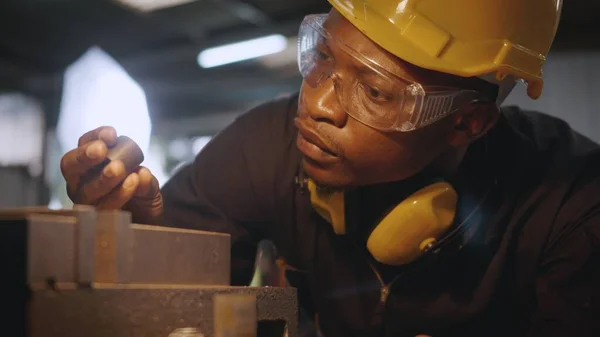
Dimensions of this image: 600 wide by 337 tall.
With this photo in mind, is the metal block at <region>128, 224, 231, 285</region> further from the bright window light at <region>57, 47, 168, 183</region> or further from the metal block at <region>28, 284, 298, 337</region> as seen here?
the bright window light at <region>57, 47, 168, 183</region>

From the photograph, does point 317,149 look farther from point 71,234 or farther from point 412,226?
point 71,234

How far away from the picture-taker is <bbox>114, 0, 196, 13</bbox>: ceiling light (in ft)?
9.16

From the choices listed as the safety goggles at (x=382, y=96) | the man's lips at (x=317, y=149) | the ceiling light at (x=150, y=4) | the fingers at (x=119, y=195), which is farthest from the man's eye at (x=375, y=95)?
the ceiling light at (x=150, y=4)

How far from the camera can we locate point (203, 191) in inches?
61.0

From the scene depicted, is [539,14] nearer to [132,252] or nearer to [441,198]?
[441,198]

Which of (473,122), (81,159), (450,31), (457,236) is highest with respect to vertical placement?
(450,31)

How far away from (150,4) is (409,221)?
6.20ft

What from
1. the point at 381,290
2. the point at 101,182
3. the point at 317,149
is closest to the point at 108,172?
the point at 101,182

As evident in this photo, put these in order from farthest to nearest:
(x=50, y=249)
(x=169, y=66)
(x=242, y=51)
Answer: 1. (x=169, y=66)
2. (x=242, y=51)
3. (x=50, y=249)

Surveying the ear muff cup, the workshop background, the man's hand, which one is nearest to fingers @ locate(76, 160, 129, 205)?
the man's hand

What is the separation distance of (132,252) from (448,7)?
0.80 metres

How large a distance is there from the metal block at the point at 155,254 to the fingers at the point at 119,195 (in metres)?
0.13

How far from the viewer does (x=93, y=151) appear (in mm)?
960

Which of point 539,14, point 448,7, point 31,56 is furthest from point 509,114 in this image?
point 31,56
